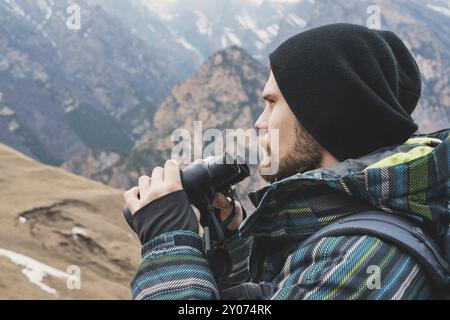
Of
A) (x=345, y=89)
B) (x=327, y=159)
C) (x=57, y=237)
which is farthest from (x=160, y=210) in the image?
(x=57, y=237)

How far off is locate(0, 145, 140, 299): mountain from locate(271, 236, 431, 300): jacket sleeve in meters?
9.10

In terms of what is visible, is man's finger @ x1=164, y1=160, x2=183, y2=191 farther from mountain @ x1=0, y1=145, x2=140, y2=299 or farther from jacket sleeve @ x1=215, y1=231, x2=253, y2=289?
mountain @ x1=0, y1=145, x2=140, y2=299

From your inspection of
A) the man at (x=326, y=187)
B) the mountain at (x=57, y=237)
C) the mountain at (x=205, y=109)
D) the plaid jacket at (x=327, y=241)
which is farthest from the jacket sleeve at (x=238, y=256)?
the mountain at (x=205, y=109)

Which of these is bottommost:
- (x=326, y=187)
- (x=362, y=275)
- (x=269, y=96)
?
(x=362, y=275)

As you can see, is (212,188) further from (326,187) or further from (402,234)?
(402,234)

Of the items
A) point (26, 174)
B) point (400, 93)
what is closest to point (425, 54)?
point (26, 174)

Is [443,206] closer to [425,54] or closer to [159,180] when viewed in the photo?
[159,180]

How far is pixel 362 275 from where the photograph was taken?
181cm

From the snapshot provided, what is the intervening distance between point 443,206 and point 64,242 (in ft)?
47.1

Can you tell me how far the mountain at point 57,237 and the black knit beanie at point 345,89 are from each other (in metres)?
8.76

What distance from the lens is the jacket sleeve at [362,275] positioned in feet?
5.92

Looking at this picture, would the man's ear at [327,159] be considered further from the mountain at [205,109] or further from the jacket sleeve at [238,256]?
the mountain at [205,109]

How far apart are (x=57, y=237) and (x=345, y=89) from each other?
14196 mm

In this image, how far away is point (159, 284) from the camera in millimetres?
2129
